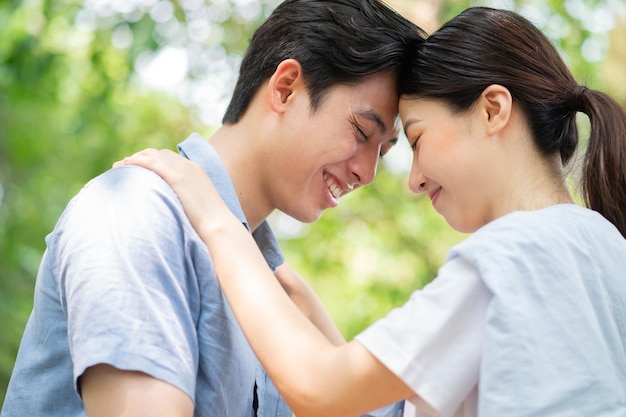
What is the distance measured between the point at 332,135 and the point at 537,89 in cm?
42

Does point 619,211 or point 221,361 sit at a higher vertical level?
point 619,211

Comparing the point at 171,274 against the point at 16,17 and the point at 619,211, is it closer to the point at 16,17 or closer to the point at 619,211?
the point at 619,211

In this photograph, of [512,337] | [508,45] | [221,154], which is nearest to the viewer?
[512,337]

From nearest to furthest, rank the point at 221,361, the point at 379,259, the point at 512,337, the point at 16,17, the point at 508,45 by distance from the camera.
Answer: the point at 512,337, the point at 221,361, the point at 508,45, the point at 16,17, the point at 379,259

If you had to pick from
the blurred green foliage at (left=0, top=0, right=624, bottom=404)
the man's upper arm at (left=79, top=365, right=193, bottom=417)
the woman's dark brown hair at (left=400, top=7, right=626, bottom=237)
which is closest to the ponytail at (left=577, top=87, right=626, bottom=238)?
the woman's dark brown hair at (left=400, top=7, right=626, bottom=237)

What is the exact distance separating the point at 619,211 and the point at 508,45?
14.2 inches

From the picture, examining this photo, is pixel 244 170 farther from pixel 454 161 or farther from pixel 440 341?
pixel 440 341

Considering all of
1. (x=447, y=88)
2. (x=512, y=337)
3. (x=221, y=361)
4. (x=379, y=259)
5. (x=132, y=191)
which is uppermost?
(x=447, y=88)

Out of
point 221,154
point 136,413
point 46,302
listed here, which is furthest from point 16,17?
point 136,413

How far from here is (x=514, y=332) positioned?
4.18 ft

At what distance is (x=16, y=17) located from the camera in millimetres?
3938

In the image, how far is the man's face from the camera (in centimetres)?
183

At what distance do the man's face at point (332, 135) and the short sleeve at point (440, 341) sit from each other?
57 cm

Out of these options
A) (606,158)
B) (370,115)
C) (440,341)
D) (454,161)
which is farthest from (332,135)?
(440,341)
